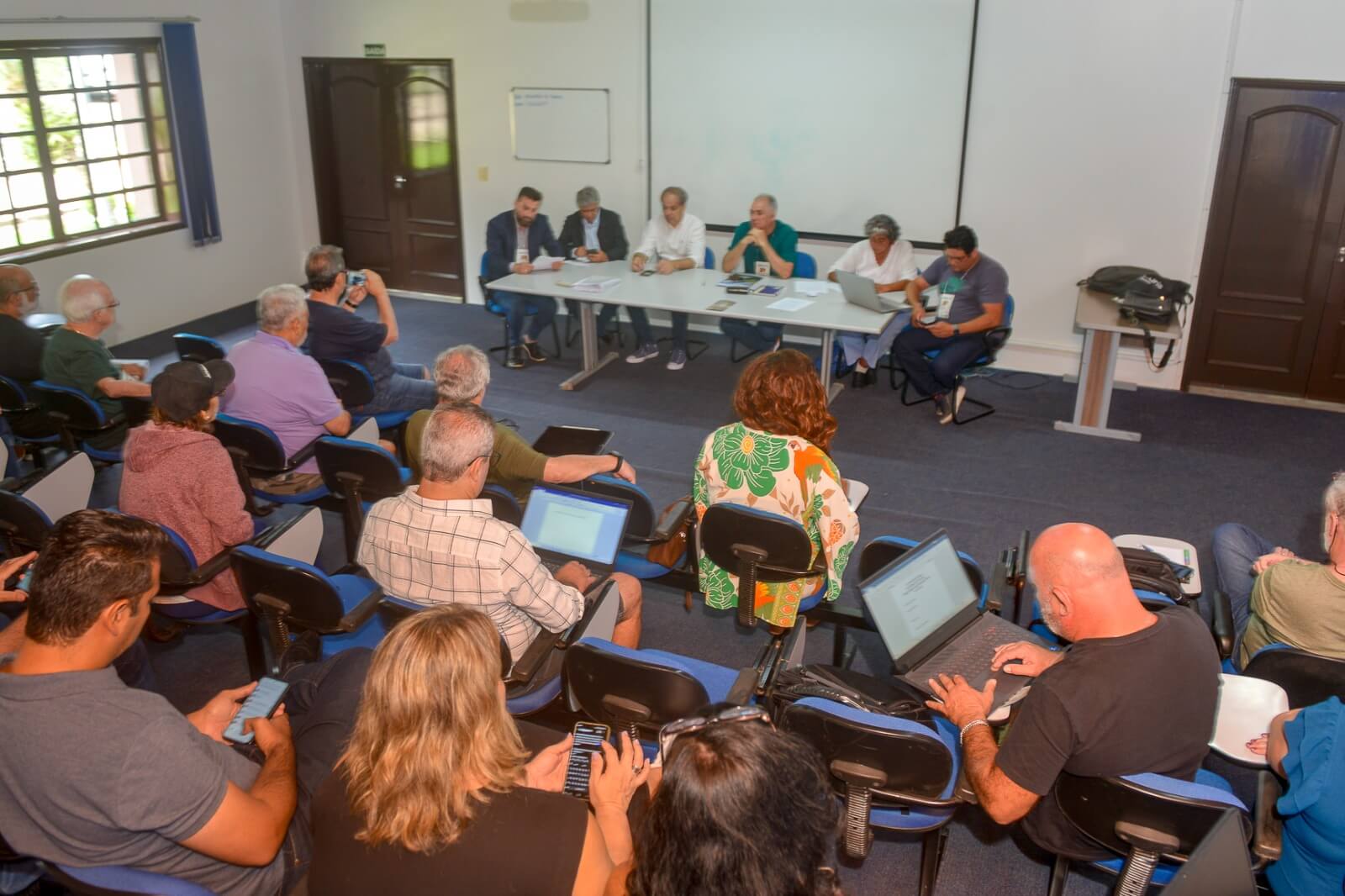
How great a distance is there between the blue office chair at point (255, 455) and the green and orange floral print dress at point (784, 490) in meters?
1.72

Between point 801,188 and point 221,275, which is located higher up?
point 801,188

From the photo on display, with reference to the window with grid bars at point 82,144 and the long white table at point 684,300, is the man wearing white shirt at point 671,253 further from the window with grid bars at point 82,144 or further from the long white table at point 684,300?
the window with grid bars at point 82,144

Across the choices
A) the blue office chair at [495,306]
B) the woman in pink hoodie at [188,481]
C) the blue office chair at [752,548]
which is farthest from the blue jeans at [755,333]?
the woman in pink hoodie at [188,481]

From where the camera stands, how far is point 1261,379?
21.8ft

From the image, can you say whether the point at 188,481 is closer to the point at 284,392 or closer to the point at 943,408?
the point at 284,392

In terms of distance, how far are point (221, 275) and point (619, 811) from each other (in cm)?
782

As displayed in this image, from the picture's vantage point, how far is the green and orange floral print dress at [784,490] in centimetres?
323

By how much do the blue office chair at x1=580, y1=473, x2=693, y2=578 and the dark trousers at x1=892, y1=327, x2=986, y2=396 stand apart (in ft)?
9.89

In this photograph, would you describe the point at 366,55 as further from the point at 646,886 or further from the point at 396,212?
the point at 646,886

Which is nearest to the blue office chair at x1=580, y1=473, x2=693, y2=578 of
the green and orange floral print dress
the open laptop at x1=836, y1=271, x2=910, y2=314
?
the green and orange floral print dress

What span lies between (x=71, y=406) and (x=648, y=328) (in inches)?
157

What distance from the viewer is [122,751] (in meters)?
1.88

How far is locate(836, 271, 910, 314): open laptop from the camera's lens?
6.07 meters

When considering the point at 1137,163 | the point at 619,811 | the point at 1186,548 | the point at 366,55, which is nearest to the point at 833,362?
the point at 1137,163
